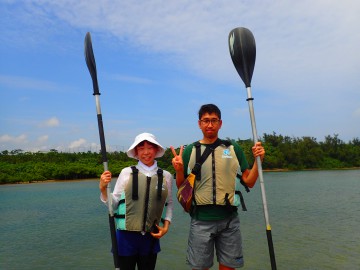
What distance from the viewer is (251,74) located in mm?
3662

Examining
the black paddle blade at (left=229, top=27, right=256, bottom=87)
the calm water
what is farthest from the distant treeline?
the black paddle blade at (left=229, top=27, right=256, bottom=87)

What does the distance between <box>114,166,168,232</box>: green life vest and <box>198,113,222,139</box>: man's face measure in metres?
0.57

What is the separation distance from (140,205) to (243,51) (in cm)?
190

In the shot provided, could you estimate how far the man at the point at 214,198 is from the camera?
10.4 ft

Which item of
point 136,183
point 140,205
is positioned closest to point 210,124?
point 136,183

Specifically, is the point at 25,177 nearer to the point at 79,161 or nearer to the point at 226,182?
the point at 79,161

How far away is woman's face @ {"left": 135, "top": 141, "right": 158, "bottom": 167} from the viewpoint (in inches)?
123

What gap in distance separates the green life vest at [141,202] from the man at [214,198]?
0.21 metres

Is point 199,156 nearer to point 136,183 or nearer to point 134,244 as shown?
point 136,183

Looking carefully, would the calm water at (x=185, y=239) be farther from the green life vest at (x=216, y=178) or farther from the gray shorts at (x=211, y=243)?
the green life vest at (x=216, y=178)

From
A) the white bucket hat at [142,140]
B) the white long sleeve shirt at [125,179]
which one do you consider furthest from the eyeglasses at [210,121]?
the white long sleeve shirt at [125,179]

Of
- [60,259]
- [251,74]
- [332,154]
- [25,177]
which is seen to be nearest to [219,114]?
[251,74]

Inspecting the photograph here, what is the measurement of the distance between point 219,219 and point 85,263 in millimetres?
6723

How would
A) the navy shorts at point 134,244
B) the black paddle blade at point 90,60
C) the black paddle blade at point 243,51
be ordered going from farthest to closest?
the black paddle blade at point 243,51, the black paddle blade at point 90,60, the navy shorts at point 134,244
